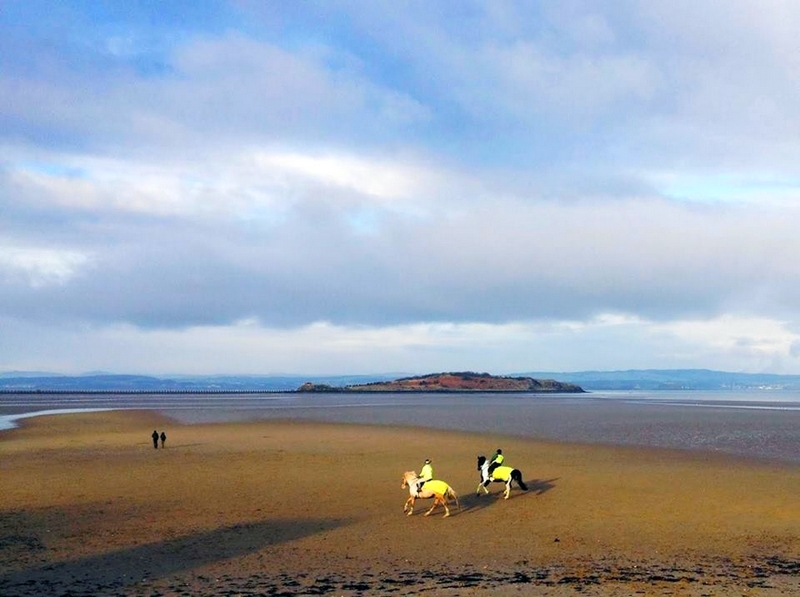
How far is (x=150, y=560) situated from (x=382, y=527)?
17.0ft

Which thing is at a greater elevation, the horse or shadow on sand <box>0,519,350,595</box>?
the horse

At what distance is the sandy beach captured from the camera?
12734 millimetres

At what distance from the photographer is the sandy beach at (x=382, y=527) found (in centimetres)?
1273

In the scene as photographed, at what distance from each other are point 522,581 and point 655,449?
24057mm

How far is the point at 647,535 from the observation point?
1622cm

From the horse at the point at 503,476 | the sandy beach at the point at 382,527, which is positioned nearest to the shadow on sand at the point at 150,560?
the sandy beach at the point at 382,527

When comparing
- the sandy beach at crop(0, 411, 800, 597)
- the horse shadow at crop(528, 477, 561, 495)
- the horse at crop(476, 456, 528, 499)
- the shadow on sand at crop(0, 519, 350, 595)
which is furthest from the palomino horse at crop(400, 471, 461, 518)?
the horse shadow at crop(528, 477, 561, 495)

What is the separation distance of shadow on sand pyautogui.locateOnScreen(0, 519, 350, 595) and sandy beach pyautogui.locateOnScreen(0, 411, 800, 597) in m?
0.05

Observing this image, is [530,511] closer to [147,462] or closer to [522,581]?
[522,581]

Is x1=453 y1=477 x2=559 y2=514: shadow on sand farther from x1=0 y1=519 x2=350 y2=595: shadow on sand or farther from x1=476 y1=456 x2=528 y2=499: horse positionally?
x1=0 y1=519 x2=350 y2=595: shadow on sand

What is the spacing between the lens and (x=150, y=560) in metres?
14.3

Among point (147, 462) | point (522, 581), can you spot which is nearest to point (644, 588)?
point (522, 581)

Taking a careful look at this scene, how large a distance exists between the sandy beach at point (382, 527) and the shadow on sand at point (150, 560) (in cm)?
5

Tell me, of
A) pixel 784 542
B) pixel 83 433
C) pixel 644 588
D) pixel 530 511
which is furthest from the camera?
pixel 83 433
